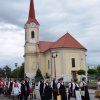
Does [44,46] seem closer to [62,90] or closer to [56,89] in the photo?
[56,89]

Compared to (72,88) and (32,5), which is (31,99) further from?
(32,5)

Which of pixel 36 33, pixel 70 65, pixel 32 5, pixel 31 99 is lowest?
pixel 31 99

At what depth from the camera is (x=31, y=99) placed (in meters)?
28.1

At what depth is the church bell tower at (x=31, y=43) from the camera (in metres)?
95.0

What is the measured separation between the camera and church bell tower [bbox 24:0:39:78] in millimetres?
95000

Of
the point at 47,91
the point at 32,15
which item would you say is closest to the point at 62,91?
the point at 47,91

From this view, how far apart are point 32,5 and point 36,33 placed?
25.3ft

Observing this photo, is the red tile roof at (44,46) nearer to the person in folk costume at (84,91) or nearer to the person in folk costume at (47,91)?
the person in folk costume at (47,91)

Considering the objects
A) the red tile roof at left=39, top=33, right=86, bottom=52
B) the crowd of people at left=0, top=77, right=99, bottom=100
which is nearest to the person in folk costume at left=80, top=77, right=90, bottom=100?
the crowd of people at left=0, top=77, right=99, bottom=100

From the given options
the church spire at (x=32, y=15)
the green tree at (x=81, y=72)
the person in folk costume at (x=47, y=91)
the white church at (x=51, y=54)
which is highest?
the church spire at (x=32, y=15)

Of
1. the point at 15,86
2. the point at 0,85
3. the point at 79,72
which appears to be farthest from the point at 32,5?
the point at 15,86

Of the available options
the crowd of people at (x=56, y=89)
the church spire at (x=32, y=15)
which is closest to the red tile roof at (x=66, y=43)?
the church spire at (x=32, y=15)

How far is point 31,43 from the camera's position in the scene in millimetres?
95062

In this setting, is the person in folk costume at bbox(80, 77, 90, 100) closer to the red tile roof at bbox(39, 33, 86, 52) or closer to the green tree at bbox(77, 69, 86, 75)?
the green tree at bbox(77, 69, 86, 75)
